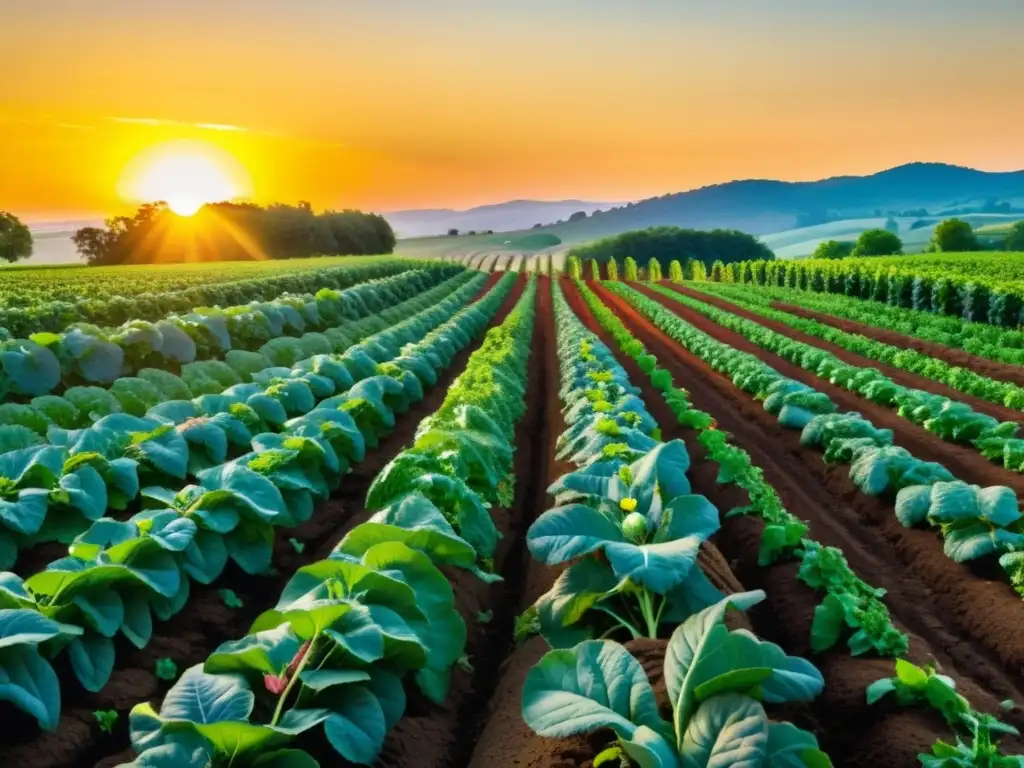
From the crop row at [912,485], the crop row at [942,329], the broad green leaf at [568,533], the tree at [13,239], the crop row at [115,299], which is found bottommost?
the crop row at [942,329]

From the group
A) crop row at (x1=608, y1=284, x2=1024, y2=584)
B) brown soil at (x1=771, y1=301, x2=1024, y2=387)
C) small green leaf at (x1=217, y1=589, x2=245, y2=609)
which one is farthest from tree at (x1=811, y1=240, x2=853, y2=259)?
small green leaf at (x1=217, y1=589, x2=245, y2=609)

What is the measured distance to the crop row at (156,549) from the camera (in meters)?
3.66

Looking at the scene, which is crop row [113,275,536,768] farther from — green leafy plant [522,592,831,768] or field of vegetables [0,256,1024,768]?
green leafy plant [522,592,831,768]

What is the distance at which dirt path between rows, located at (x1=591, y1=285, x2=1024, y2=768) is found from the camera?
12.8 feet

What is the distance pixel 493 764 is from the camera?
3.52 metres

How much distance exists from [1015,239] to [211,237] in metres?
89.9

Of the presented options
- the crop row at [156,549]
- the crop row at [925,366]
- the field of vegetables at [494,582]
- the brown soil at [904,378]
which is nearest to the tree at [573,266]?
the brown soil at [904,378]

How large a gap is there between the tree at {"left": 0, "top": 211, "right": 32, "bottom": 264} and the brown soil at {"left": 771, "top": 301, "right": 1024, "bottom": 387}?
2661 inches

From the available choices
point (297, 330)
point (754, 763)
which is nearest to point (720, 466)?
point (754, 763)

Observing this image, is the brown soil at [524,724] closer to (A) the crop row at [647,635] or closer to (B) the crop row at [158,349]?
(A) the crop row at [647,635]

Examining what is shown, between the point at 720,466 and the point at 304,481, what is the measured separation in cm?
370

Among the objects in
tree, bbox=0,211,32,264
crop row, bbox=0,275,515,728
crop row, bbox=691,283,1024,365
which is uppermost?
tree, bbox=0,211,32,264

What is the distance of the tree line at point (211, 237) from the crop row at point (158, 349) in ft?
200

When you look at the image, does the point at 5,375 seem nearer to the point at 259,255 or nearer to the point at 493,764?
the point at 493,764
